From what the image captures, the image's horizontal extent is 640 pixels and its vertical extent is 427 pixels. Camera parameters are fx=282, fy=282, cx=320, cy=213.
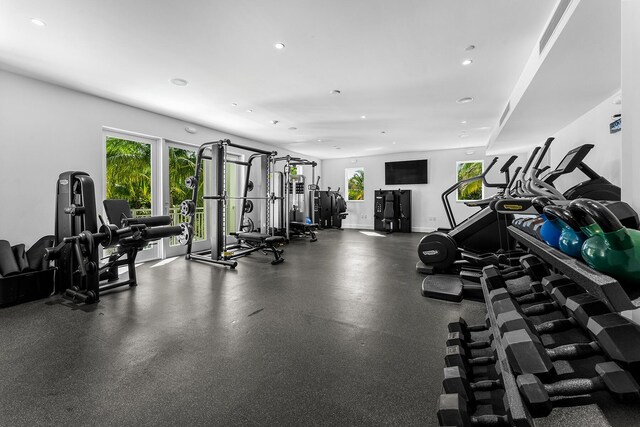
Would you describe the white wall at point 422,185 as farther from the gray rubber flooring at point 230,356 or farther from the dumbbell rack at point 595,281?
the dumbbell rack at point 595,281

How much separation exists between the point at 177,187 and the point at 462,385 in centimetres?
572

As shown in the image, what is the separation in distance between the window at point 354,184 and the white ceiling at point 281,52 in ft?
17.1

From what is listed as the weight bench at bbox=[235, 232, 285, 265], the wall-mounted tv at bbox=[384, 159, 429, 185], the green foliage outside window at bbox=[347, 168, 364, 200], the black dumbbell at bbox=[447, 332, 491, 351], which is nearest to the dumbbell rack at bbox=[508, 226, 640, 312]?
the black dumbbell at bbox=[447, 332, 491, 351]

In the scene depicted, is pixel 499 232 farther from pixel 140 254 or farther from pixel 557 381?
pixel 140 254

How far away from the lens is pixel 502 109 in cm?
508

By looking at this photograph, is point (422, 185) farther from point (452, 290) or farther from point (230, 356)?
point (230, 356)

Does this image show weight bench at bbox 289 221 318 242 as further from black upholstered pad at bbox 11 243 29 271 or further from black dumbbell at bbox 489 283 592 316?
black dumbbell at bbox 489 283 592 316

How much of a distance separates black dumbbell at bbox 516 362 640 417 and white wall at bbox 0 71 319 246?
5.13 metres

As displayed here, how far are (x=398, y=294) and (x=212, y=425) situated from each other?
231 cm

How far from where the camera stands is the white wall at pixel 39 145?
3424 millimetres

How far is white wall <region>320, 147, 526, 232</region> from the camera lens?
28.8ft

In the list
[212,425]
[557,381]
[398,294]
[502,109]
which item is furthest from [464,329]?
[502,109]

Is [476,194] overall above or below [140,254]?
above

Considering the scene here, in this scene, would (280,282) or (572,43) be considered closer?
(572,43)
